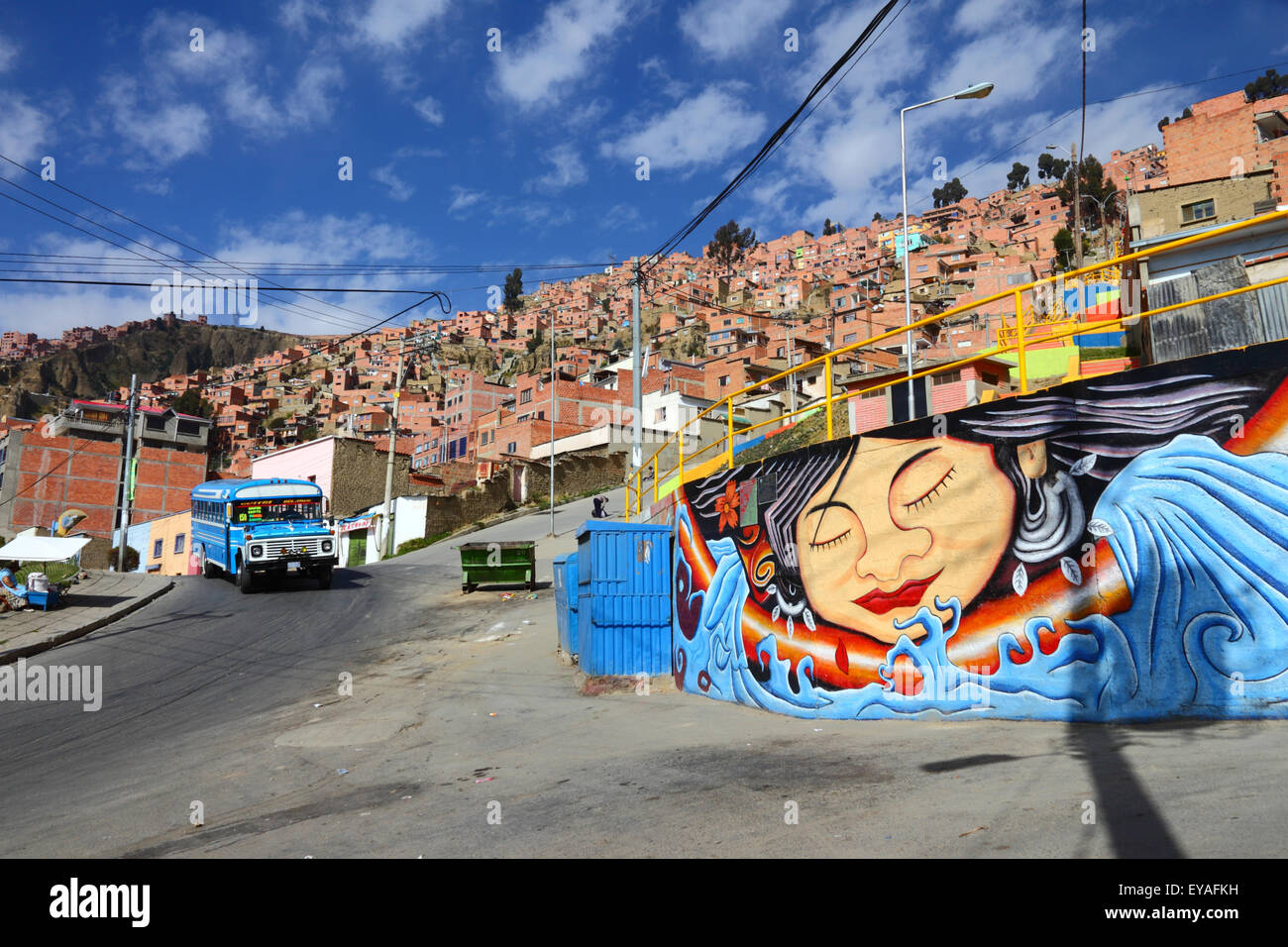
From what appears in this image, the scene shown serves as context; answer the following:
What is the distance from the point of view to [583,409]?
236 ft

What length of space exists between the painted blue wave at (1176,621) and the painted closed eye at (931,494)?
117cm

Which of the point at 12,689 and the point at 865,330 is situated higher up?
the point at 865,330

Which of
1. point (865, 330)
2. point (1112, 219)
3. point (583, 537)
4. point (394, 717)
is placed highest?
point (1112, 219)

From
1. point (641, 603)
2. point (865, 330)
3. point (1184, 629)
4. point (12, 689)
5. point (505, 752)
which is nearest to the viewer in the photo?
point (1184, 629)

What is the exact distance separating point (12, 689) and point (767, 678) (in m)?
12.4

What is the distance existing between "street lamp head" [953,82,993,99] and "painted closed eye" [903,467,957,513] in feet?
48.0

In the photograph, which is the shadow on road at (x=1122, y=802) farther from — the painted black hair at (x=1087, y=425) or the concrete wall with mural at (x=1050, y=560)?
the painted black hair at (x=1087, y=425)

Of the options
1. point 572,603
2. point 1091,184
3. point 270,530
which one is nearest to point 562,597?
point 572,603

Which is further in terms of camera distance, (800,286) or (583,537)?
(800,286)

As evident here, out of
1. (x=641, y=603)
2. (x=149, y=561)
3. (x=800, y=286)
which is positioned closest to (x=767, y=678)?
(x=641, y=603)

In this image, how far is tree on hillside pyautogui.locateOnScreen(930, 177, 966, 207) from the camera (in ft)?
580

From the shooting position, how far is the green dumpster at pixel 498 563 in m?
22.8
